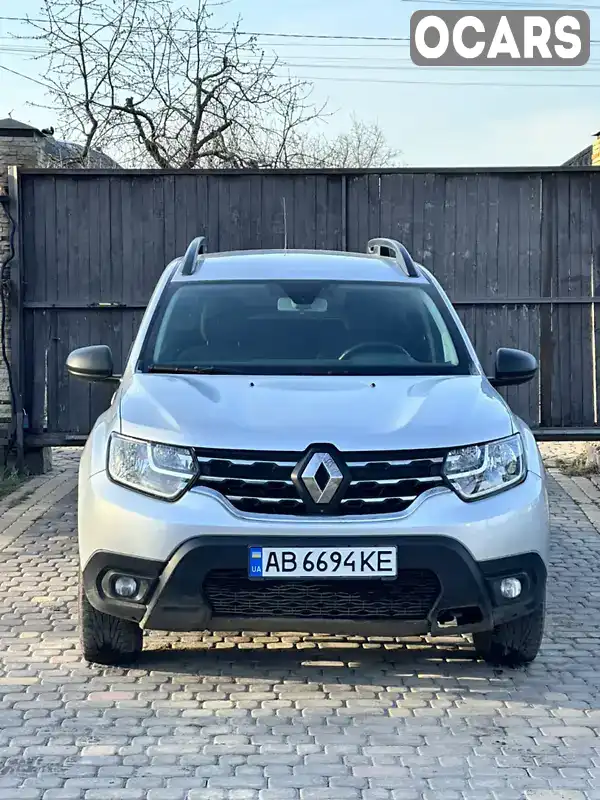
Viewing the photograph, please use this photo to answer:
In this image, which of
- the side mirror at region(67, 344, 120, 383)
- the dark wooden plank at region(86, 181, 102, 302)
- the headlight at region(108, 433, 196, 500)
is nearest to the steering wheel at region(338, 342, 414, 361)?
the side mirror at region(67, 344, 120, 383)

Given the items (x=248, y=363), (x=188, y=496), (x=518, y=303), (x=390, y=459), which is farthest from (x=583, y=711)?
(x=518, y=303)

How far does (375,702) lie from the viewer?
4.41 meters

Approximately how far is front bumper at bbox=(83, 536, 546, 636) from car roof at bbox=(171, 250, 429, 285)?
2048mm

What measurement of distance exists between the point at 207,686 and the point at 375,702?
0.71 metres

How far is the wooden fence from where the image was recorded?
9.98 meters

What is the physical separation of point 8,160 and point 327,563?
7.19 meters

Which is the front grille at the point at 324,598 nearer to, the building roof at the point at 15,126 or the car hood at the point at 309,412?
the car hood at the point at 309,412

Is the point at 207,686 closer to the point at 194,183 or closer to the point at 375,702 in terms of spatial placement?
the point at 375,702

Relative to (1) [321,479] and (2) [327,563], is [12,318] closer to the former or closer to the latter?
(1) [321,479]

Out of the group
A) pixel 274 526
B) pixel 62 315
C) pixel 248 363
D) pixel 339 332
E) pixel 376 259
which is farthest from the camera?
pixel 62 315

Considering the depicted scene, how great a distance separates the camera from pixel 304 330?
18.1 feet

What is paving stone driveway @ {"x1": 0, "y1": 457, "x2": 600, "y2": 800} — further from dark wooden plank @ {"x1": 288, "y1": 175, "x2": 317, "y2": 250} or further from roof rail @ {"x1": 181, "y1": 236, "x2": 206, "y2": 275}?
dark wooden plank @ {"x1": 288, "y1": 175, "x2": 317, "y2": 250}

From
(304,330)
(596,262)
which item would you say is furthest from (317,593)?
(596,262)

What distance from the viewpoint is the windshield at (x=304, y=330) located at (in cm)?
519
